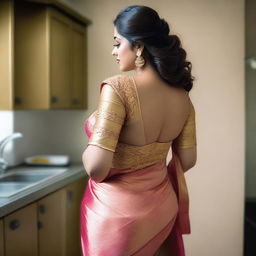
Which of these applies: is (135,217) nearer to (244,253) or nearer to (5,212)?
(5,212)

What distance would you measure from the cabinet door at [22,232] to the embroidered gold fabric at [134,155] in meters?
0.64

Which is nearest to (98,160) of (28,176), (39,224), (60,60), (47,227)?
(39,224)

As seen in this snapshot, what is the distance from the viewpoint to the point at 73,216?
2.69 metres

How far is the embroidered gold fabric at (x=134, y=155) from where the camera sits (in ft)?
4.82

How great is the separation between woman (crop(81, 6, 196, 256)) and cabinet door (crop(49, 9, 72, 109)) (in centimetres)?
119

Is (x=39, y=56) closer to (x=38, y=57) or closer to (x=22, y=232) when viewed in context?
(x=38, y=57)

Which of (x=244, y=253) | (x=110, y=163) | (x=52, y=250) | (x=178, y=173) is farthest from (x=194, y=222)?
(x=110, y=163)

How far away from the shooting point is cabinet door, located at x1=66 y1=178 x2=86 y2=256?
8.50 ft

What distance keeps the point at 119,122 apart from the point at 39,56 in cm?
140

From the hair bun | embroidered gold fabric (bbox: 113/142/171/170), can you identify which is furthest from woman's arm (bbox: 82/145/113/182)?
the hair bun

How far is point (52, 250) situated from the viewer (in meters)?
2.32

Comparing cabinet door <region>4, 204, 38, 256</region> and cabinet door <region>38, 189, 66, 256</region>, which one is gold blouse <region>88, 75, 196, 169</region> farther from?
cabinet door <region>38, 189, 66, 256</region>

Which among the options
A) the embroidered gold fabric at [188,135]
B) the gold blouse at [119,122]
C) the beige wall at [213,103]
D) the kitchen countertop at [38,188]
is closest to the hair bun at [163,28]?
the gold blouse at [119,122]

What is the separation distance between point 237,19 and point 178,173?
5.45 feet
